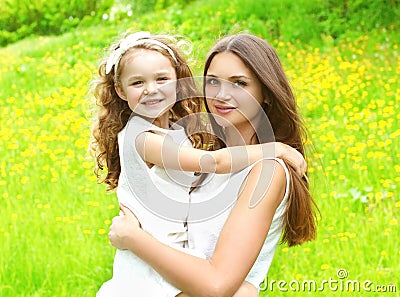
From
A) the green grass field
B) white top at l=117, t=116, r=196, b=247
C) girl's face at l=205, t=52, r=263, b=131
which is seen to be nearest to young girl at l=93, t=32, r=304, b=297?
white top at l=117, t=116, r=196, b=247

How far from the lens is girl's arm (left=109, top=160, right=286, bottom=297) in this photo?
79.9 inches

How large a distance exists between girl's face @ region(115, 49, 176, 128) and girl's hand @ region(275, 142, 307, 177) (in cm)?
39

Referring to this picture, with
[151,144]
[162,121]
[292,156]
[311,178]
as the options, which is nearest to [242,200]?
[292,156]

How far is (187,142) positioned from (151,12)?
29.3ft

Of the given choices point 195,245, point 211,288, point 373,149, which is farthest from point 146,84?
point 373,149

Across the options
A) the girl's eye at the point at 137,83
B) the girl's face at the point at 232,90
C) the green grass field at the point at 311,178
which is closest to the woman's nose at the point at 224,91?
the girl's face at the point at 232,90

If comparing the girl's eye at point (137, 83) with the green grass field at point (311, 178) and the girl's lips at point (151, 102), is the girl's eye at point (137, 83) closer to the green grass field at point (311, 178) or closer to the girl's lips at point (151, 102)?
the girl's lips at point (151, 102)

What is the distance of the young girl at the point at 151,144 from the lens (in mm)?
2166

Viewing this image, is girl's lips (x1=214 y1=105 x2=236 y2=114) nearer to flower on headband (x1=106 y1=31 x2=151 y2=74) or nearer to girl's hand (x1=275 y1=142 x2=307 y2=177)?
girl's hand (x1=275 y1=142 x2=307 y2=177)

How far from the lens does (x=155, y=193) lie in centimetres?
221

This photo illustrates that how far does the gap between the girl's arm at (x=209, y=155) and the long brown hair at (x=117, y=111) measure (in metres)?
0.29

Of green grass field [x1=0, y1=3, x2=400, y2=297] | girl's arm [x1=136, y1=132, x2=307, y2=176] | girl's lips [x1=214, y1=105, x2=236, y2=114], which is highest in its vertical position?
girl's lips [x1=214, y1=105, x2=236, y2=114]

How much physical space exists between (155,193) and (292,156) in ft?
1.36

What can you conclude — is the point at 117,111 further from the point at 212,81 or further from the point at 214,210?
the point at 214,210
